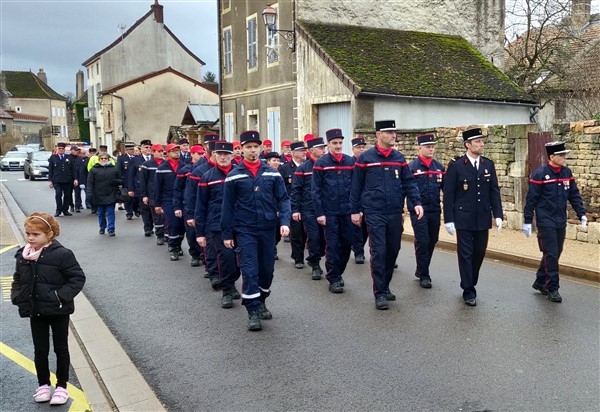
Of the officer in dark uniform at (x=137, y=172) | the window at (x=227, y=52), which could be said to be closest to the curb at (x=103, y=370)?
the officer in dark uniform at (x=137, y=172)

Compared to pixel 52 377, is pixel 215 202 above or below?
above

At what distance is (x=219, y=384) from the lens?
4.93m

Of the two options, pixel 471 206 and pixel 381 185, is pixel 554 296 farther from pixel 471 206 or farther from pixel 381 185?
pixel 381 185

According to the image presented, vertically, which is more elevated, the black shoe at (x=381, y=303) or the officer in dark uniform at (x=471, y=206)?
the officer in dark uniform at (x=471, y=206)

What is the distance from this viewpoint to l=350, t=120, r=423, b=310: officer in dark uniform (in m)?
7.03

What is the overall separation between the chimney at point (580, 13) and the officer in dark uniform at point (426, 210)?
16818mm

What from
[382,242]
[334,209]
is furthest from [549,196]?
[334,209]

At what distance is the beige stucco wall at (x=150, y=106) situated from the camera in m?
45.3

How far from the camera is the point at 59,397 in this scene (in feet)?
15.3

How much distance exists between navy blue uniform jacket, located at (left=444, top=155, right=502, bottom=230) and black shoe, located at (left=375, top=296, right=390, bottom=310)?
Answer: 118cm

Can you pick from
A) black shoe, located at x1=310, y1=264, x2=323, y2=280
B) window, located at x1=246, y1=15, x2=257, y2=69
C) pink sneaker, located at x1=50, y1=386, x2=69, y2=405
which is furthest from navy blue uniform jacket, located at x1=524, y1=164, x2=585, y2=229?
window, located at x1=246, y1=15, x2=257, y2=69

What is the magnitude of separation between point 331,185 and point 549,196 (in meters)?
2.63

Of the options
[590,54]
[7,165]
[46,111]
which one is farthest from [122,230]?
[46,111]

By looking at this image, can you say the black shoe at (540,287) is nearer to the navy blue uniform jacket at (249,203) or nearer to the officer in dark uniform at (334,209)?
the officer in dark uniform at (334,209)
